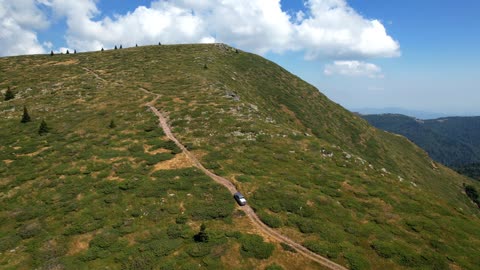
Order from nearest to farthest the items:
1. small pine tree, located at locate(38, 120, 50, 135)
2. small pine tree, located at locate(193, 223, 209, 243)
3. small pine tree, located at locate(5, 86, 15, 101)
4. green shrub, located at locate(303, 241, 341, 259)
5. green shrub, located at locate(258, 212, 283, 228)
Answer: green shrub, located at locate(303, 241, 341, 259) → small pine tree, located at locate(193, 223, 209, 243) → green shrub, located at locate(258, 212, 283, 228) → small pine tree, located at locate(38, 120, 50, 135) → small pine tree, located at locate(5, 86, 15, 101)

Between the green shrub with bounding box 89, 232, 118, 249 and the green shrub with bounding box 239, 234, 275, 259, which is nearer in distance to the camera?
the green shrub with bounding box 239, 234, 275, 259

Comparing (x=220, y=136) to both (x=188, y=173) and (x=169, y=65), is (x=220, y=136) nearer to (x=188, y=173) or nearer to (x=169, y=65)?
(x=188, y=173)

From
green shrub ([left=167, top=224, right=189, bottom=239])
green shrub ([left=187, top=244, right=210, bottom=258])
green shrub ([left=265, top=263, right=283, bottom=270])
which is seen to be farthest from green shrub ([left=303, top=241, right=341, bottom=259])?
green shrub ([left=167, top=224, right=189, bottom=239])

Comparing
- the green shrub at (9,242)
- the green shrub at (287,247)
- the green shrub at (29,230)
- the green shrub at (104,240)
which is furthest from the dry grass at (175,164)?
the green shrub at (287,247)

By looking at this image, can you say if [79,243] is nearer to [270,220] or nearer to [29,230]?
[29,230]

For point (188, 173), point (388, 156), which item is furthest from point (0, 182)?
point (388, 156)

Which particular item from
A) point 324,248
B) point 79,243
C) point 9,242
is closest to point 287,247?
point 324,248

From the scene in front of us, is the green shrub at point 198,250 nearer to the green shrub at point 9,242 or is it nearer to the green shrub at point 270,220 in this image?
the green shrub at point 270,220

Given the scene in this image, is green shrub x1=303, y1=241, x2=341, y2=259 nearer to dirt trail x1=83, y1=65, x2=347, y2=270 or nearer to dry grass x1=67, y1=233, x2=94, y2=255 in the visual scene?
dirt trail x1=83, y1=65, x2=347, y2=270
